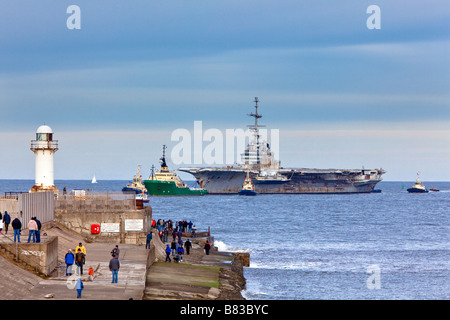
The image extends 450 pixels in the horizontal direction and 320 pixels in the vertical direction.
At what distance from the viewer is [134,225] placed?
37.2 m

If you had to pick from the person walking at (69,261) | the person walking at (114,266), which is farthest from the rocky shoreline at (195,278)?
the person walking at (69,261)

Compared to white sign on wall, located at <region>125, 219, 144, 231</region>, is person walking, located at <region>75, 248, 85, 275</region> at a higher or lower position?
lower

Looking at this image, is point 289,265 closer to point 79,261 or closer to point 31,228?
point 79,261

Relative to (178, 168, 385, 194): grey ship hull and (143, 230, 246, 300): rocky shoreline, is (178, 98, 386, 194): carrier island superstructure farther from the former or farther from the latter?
(143, 230, 246, 300): rocky shoreline

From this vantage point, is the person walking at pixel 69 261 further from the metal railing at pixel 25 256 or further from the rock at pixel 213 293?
the rock at pixel 213 293

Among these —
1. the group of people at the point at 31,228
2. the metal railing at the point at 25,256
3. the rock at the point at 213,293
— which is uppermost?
the group of people at the point at 31,228

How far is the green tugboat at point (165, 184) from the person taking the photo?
16812cm

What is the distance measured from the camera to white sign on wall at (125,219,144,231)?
3712 centimetres

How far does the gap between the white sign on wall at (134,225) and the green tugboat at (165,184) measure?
426ft

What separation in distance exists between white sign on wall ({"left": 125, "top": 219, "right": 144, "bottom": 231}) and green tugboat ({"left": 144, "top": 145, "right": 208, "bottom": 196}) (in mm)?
129920

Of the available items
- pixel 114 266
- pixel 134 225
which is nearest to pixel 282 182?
pixel 134 225

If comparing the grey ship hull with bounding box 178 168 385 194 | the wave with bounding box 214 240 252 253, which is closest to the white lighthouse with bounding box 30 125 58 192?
the wave with bounding box 214 240 252 253

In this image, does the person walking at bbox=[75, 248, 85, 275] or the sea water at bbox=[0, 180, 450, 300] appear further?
the sea water at bbox=[0, 180, 450, 300]
